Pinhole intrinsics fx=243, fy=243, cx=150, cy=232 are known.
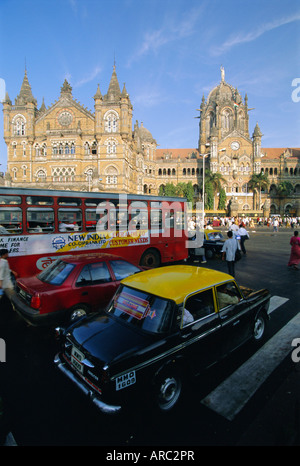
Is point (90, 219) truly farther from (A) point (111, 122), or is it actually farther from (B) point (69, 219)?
(A) point (111, 122)

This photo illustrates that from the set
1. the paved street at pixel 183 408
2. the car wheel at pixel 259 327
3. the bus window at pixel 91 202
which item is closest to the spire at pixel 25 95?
the bus window at pixel 91 202

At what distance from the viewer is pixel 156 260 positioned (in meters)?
10.6

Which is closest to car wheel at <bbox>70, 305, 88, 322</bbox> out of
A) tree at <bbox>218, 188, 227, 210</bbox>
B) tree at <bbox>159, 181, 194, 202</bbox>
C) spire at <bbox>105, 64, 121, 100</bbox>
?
spire at <bbox>105, 64, 121, 100</bbox>

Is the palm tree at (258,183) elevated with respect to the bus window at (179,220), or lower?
elevated

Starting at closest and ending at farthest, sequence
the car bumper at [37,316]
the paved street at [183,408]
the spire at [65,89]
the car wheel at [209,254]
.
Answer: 1. the paved street at [183,408]
2. the car bumper at [37,316]
3. the car wheel at [209,254]
4. the spire at [65,89]

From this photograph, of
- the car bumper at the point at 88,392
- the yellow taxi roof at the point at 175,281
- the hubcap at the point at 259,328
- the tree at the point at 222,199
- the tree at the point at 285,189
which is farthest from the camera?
the tree at the point at 285,189

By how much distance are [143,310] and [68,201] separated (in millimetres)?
6033

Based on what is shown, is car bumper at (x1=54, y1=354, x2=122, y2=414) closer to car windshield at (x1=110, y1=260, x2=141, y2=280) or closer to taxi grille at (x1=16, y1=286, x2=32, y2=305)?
taxi grille at (x1=16, y1=286, x2=32, y2=305)

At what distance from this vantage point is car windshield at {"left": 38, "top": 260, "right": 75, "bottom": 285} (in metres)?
5.11

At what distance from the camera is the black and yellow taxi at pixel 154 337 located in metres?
2.73

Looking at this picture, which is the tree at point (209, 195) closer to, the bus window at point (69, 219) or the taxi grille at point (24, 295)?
the bus window at point (69, 219)

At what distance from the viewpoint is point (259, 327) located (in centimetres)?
483

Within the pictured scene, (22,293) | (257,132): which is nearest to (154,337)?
(22,293)

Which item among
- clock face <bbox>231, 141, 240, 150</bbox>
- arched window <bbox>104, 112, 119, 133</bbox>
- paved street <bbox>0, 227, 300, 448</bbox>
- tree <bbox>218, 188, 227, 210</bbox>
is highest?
clock face <bbox>231, 141, 240, 150</bbox>
